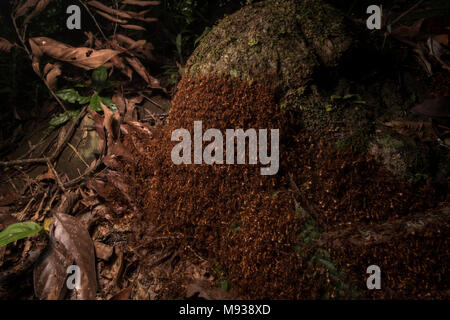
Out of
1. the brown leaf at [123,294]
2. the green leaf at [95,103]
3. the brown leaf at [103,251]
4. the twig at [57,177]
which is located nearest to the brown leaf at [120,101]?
the green leaf at [95,103]

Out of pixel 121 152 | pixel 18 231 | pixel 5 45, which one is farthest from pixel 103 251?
pixel 5 45

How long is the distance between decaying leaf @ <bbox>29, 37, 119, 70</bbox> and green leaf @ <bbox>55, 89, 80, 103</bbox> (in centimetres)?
31

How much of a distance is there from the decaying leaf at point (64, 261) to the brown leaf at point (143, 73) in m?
1.59

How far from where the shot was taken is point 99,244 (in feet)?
5.99

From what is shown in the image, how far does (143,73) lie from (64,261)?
1.99 m

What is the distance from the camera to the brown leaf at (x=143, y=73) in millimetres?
2736

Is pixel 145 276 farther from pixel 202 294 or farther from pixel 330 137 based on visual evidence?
pixel 330 137

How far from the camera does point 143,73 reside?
2.76m

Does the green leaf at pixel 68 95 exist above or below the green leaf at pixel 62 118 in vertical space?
above

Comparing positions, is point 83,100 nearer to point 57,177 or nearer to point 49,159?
point 49,159

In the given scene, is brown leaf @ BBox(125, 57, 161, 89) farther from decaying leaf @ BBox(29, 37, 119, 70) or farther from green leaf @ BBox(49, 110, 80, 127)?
green leaf @ BBox(49, 110, 80, 127)

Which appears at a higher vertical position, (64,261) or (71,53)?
(71,53)

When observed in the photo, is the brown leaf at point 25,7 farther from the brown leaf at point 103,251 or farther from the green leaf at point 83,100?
the brown leaf at point 103,251

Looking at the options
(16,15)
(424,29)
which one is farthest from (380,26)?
(16,15)
